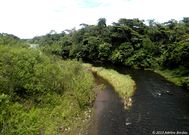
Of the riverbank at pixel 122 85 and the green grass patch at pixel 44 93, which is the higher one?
the green grass patch at pixel 44 93

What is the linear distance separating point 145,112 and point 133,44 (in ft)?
141

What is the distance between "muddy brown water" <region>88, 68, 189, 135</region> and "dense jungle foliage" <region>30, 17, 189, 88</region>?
1380 centimetres

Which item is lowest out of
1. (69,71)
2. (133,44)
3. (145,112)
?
(145,112)

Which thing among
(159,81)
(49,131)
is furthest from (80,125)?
(159,81)

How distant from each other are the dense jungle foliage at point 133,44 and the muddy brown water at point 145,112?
13.8 metres

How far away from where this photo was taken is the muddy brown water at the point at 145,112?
2689 cm

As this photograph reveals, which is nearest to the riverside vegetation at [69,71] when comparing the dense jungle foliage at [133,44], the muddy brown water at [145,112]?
the dense jungle foliage at [133,44]

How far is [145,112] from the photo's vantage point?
105 feet

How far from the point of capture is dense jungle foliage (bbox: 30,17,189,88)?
58.8 metres

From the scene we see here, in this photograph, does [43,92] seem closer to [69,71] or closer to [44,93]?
[44,93]

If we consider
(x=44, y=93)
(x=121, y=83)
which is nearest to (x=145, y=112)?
(x=44, y=93)

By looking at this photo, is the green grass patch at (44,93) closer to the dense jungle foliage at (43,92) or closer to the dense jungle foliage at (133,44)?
the dense jungle foliage at (43,92)

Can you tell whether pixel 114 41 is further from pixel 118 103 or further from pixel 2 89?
pixel 2 89

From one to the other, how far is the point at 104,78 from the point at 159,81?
1064cm
